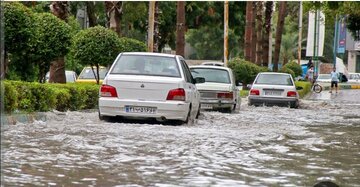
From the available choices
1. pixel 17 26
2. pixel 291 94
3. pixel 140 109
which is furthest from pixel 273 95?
pixel 140 109

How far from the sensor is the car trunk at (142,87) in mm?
14156

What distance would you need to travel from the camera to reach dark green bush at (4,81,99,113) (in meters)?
13.2

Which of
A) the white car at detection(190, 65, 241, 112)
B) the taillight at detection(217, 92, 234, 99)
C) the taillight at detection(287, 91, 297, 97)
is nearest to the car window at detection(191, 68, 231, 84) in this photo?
the white car at detection(190, 65, 241, 112)

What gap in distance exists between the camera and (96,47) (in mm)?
21859

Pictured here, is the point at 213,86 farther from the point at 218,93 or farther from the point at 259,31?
the point at 259,31

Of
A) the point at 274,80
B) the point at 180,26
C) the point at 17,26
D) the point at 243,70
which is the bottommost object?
the point at 274,80

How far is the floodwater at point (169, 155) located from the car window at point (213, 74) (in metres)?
6.52

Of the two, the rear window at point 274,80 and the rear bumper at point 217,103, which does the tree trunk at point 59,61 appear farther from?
the rear window at point 274,80

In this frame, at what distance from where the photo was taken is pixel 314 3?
2873 cm

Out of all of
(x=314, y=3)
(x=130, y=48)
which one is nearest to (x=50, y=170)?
(x=130, y=48)

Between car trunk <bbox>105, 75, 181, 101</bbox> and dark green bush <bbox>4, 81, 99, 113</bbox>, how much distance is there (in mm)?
1557

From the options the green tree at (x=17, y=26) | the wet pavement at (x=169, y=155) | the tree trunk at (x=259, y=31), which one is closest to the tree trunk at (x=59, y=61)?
the green tree at (x=17, y=26)

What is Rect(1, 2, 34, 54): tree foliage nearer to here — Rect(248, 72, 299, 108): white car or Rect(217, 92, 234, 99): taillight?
Answer: Rect(217, 92, 234, 99): taillight

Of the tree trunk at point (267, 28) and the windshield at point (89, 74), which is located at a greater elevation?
the tree trunk at point (267, 28)
